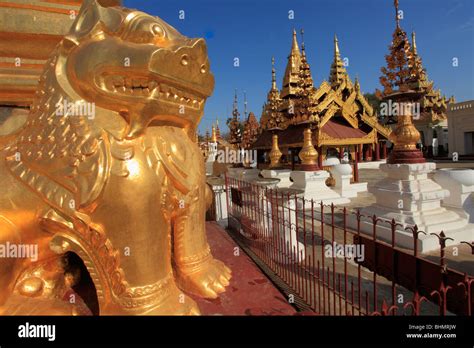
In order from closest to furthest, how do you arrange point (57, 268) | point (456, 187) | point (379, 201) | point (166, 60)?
point (166, 60) < point (57, 268) < point (456, 187) < point (379, 201)

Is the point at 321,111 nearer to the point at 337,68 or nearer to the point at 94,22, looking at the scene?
the point at 337,68

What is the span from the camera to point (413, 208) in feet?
22.0

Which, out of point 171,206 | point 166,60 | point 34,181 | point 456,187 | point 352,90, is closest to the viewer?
point 166,60

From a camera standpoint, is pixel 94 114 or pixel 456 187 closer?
pixel 94 114

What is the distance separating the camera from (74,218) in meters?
1.78

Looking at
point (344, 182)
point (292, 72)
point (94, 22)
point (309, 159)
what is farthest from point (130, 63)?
point (292, 72)

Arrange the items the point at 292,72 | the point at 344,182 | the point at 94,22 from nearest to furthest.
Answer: the point at 94,22, the point at 344,182, the point at 292,72

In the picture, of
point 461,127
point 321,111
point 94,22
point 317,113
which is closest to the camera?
point 94,22

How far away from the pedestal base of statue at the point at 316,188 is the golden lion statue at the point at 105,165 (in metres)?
10.2

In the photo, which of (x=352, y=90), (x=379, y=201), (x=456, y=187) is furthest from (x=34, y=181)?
(x=352, y=90)

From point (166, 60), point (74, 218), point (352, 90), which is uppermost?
point (352, 90)

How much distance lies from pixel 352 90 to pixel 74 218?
2344 cm

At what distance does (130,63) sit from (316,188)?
36.2ft
